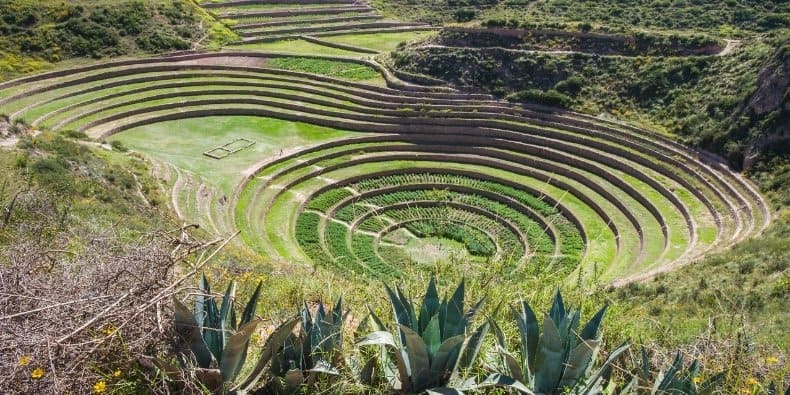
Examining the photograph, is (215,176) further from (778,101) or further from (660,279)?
(778,101)

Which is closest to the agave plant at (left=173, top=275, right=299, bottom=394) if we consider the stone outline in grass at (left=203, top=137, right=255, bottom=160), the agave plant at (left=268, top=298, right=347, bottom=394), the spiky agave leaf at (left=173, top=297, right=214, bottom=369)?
the spiky agave leaf at (left=173, top=297, right=214, bottom=369)

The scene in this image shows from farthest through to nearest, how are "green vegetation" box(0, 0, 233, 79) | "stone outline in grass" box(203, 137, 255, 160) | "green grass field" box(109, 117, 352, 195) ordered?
"green vegetation" box(0, 0, 233, 79) → "stone outline in grass" box(203, 137, 255, 160) → "green grass field" box(109, 117, 352, 195)

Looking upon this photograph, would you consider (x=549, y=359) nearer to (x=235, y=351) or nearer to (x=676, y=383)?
(x=676, y=383)

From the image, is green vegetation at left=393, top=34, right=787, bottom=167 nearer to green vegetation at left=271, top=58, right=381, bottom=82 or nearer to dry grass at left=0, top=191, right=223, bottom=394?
green vegetation at left=271, top=58, right=381, bottom=82

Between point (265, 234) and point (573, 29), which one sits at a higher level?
point (573, 29)

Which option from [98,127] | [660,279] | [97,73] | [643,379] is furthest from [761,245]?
[97,73]

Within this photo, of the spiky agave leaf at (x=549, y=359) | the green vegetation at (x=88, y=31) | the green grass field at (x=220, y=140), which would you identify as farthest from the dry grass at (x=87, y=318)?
the green vegetation at (x=88, y=31)
